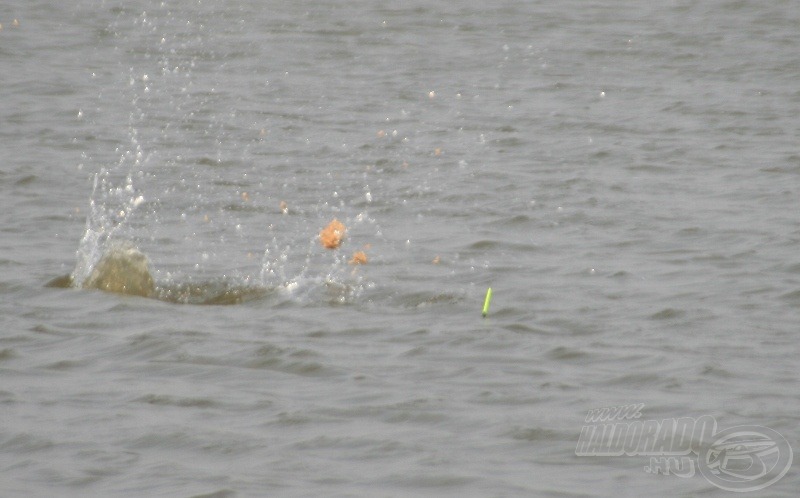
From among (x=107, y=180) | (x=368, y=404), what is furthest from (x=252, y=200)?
(x=368, y=404)

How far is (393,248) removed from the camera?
10453mm

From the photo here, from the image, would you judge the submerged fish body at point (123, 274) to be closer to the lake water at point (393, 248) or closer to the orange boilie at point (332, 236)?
the lake water at point (393, 248)

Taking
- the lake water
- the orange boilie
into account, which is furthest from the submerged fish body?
the orange boilie

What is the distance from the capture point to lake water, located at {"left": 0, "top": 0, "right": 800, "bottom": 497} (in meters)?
6.40

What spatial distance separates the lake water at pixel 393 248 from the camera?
640 centimetres

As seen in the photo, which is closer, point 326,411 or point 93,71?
point 326,411

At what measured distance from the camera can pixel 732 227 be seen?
10953 mm

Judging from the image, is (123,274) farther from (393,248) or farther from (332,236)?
(393,248)

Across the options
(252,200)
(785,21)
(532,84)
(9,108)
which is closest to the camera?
(252,200)

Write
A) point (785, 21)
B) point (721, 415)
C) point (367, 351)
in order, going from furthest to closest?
point (785, 21) < point (367, 351) < point (721, 415)

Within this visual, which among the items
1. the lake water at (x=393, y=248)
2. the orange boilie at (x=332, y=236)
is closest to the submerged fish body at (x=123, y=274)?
the lake water at (x=393, y=248)

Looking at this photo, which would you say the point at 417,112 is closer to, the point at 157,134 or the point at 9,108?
the point at 157,134

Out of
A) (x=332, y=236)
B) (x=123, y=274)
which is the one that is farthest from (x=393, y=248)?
(x=123, y=274)

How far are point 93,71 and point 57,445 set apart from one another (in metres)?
12.4
